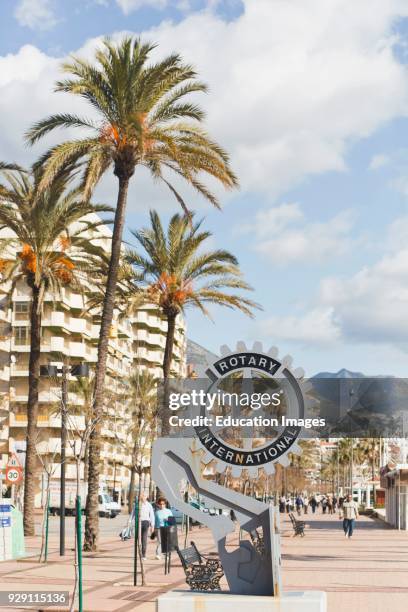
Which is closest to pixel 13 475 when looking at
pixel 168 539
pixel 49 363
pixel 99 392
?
pixel 99 392

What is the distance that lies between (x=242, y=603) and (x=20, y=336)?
79781 millimetres

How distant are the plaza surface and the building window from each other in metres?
58.1

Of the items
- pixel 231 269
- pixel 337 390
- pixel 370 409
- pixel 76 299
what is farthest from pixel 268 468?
pixel 76 299

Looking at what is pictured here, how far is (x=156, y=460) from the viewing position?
14641 mm

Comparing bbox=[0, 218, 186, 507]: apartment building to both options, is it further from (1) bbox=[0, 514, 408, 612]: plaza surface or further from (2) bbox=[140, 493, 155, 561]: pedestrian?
(2) bbox=[140, 493, 155, 561]: pedestrian

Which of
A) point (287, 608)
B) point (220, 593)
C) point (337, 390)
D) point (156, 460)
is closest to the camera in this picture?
point (287, 608)

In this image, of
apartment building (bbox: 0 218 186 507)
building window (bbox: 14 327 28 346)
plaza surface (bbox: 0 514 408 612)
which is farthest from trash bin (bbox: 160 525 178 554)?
building window (bbox: 14 327 28 346)

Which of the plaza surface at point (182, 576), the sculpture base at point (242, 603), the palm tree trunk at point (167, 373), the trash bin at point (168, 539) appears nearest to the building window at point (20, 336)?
the palm tree trunk at point (167, 373)

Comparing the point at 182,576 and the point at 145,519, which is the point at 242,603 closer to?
the point at 182,576

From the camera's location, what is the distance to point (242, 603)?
12828 mm

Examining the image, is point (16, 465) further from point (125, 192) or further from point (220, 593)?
point (220, 593)

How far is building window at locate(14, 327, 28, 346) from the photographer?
90.4 m

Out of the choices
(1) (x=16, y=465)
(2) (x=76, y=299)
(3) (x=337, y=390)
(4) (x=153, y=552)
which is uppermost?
(2) (x=76, y=299)

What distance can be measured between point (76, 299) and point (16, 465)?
212 ft
